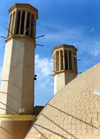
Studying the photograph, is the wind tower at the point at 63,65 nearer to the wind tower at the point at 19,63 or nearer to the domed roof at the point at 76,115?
the wind tower at the point at 19,63

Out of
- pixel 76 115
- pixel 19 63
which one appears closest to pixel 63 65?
pixel 19 63

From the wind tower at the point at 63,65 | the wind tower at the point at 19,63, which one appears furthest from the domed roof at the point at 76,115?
the wind tower at the point at 63,65

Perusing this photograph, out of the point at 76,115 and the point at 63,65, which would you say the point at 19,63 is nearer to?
the point at 76,115

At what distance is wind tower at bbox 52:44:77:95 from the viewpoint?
20.9 meters

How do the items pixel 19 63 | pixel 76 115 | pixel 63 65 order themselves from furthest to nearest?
1. pixel 63 65
2. pixel 19 63
3. pixel 76 115

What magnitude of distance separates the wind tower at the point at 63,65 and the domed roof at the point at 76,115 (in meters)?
9.78

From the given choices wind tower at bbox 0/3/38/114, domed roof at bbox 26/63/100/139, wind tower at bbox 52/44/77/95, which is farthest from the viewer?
wind tower at bbox 52/44/77/95

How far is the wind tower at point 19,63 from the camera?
446 inches

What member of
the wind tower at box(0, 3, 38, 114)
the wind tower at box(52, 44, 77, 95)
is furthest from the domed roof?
the wind tower at box(52, 44, 77, 95)

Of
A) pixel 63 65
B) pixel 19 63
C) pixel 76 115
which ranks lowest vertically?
pixel 76 115

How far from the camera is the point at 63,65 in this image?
70.1 feet

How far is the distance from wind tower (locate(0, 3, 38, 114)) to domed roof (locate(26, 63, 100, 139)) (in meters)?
2.15

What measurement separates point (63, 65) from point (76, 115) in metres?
13.8

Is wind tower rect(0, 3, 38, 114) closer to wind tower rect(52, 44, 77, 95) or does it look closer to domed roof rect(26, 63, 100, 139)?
domed roof rect(26, 63, 100, 139)
